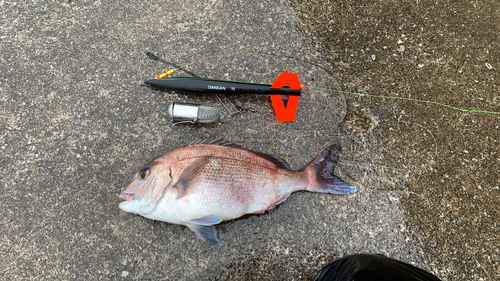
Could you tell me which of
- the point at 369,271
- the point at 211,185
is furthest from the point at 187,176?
the point at 369,271

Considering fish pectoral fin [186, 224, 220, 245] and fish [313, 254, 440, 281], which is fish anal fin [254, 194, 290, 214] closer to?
fish pectoral fin [186, 224, 220, 245]

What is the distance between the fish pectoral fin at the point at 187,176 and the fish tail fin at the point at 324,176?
0.89 meters

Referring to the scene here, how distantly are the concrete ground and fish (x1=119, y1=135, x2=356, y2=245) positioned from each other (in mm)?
224

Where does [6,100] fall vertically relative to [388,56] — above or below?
below

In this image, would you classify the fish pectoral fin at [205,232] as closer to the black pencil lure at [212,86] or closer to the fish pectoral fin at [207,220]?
the fish pectoral fin at [207,220]

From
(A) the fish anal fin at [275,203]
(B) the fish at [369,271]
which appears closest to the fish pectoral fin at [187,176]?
(A) the fish anal fin at [275,203]

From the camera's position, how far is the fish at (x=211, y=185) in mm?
1929

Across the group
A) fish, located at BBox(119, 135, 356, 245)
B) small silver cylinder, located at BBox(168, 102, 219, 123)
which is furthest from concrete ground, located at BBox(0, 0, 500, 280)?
fish, located at BBox(119, 135, 356, 245)

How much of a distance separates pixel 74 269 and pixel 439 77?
3896 millimetres

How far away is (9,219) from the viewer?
7.14 ft

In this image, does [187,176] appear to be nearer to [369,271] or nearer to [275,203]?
[275,203]

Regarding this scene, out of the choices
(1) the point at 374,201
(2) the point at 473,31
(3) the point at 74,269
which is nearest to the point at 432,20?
(2) the point at 473,31

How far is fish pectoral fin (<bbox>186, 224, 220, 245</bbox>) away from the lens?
2.00 meters

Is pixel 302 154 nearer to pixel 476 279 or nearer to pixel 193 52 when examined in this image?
pixel 193 52
